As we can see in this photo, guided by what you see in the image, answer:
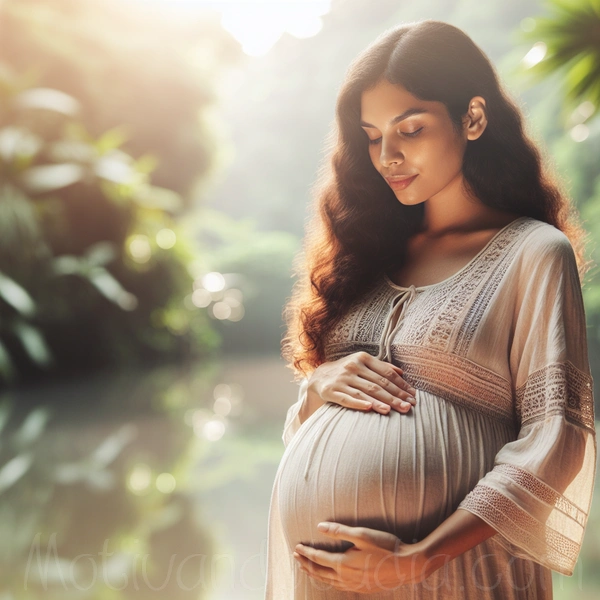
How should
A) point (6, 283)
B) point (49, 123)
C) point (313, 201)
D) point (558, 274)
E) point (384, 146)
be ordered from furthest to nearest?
point (49, 123), point (6, 283), point (313, 201), point (384, 146), point (558, 274)

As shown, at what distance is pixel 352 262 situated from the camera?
3.79ft

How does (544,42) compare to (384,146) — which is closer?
(384,146)

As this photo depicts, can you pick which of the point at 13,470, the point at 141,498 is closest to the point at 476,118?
the point at 141,498

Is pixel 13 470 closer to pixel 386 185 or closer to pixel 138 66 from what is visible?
pixel 386 185

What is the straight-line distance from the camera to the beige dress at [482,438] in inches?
32.7

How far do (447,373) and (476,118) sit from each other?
0.36 meters

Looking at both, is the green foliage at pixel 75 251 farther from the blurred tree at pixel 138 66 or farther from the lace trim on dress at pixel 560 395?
the lace trim on dress at pixel 560 395

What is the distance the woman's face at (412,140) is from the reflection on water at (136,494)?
63.6 inches

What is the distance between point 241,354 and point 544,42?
11.0m

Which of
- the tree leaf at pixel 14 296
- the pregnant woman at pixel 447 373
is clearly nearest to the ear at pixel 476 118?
the pregnant woman at pixel 447 373

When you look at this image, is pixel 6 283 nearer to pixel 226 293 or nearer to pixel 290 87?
pixel 226 293

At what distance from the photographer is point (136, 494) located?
10.7 feet

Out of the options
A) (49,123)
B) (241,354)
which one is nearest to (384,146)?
(49,123)

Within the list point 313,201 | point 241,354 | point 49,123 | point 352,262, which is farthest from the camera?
point 241,354
